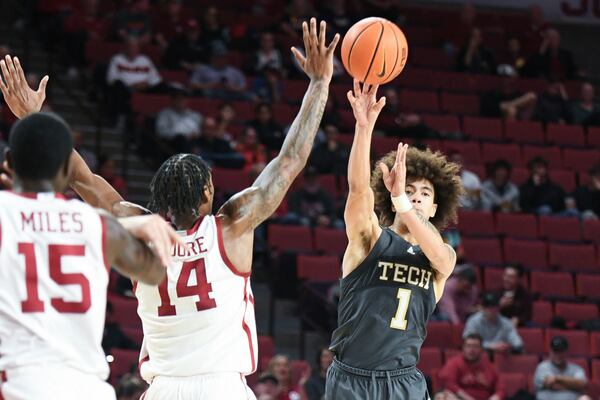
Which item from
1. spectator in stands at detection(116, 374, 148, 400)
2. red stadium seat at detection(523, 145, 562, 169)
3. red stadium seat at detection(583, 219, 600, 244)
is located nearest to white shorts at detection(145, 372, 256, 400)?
spectator in stands at detection(116, 374, 148, 400)

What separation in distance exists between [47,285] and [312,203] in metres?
10.2

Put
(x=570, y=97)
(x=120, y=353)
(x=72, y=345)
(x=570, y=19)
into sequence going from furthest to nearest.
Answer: (x=570, y=19) → (x=570, y=97) → (x=120, y=353) → (x=72, y=345)

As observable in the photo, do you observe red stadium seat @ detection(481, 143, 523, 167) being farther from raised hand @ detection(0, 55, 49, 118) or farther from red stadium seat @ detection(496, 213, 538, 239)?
raised hand @ detection(0, 55, 49, 118)

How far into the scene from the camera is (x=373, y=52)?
22.8ft

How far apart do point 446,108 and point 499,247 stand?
382cm

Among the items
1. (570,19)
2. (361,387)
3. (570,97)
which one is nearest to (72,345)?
(361,387)

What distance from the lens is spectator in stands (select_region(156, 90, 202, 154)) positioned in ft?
49.1

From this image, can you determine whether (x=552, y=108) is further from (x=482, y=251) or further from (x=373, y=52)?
(x=373, y=52)

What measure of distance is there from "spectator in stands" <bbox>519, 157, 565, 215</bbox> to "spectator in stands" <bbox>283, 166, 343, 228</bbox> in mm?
3084

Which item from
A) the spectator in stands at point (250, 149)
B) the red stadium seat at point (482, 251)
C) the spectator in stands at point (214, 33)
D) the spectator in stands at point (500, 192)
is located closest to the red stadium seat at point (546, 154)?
the spectator in stands at point (500, 192)

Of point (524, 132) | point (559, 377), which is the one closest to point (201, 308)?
point (559, 377)

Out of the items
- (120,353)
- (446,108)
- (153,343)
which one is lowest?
(120,353)

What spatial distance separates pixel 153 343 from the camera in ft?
18.4

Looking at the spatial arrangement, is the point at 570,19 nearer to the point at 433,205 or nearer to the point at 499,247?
the point at 499,247
